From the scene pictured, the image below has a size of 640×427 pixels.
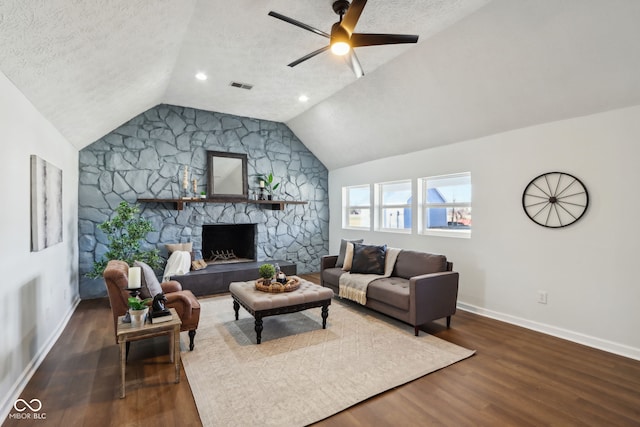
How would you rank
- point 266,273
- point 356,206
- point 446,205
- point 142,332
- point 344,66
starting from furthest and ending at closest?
point 356,206 → point 446,205 → point 344,66 → point 266,273 → point 142,332

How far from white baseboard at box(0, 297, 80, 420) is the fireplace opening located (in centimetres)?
272

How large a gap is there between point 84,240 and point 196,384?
383cm

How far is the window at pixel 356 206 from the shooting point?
6.71m

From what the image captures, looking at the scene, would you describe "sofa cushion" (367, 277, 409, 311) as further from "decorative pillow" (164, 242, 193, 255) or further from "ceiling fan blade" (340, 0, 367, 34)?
"decorative pillow" (164, 242, 193, 255)

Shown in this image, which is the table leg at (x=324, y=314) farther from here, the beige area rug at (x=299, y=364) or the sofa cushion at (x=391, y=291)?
the sofa cushion at (x=391, y=291)

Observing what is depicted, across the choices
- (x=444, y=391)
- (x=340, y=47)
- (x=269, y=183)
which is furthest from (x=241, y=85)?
(x=444, y=391)

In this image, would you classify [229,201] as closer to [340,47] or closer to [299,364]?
[299,364]

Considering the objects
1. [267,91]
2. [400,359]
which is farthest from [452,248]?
[267,91]

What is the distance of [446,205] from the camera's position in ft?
16.4

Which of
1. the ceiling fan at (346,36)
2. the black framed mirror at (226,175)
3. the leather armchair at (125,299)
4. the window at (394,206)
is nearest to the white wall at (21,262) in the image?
the leather armchair at (125,299)

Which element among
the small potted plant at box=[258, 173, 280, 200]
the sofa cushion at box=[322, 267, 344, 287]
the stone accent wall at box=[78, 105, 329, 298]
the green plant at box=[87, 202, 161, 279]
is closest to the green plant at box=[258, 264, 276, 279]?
the sofa cushion at box=[322, 267, 344, 287]

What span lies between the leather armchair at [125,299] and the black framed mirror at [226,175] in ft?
9.34

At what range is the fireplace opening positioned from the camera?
6449 mm

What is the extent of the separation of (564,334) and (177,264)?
5364mm
